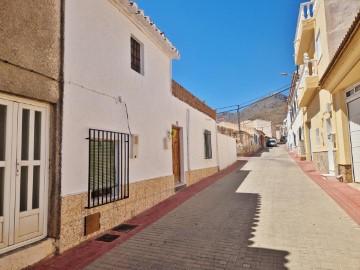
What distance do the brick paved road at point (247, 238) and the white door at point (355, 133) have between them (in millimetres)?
2173

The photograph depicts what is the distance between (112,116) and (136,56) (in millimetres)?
2345

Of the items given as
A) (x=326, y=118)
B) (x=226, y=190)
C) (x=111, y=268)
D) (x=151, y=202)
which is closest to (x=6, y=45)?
(x=111, y=268)

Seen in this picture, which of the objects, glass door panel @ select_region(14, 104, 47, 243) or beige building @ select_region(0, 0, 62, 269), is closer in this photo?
beige building @ select_region(0, 0, 62, 269)

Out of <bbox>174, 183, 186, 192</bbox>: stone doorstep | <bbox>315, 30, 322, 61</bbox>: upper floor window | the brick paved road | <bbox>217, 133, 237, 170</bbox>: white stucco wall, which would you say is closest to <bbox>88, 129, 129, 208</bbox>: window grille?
the brick paved road

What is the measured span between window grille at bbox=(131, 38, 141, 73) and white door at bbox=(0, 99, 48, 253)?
133 inches

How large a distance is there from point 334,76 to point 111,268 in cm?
835

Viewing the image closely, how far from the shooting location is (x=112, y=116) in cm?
575

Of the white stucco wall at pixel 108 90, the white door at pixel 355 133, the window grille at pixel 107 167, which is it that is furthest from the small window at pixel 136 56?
the white door at pixel 355 133

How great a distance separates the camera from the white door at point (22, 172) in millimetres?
3594

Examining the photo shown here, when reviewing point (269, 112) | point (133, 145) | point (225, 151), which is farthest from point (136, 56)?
point (269, 112)

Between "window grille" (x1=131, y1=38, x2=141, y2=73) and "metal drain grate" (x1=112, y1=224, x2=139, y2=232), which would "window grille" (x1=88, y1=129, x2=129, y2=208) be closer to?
"metal drain grate" (x1=112, y1=224, x2=139, y2=232)

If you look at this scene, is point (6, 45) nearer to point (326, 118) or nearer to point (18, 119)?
point (18, 119)

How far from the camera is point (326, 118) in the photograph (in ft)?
35.8

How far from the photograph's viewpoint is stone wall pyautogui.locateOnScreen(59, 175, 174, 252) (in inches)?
172
